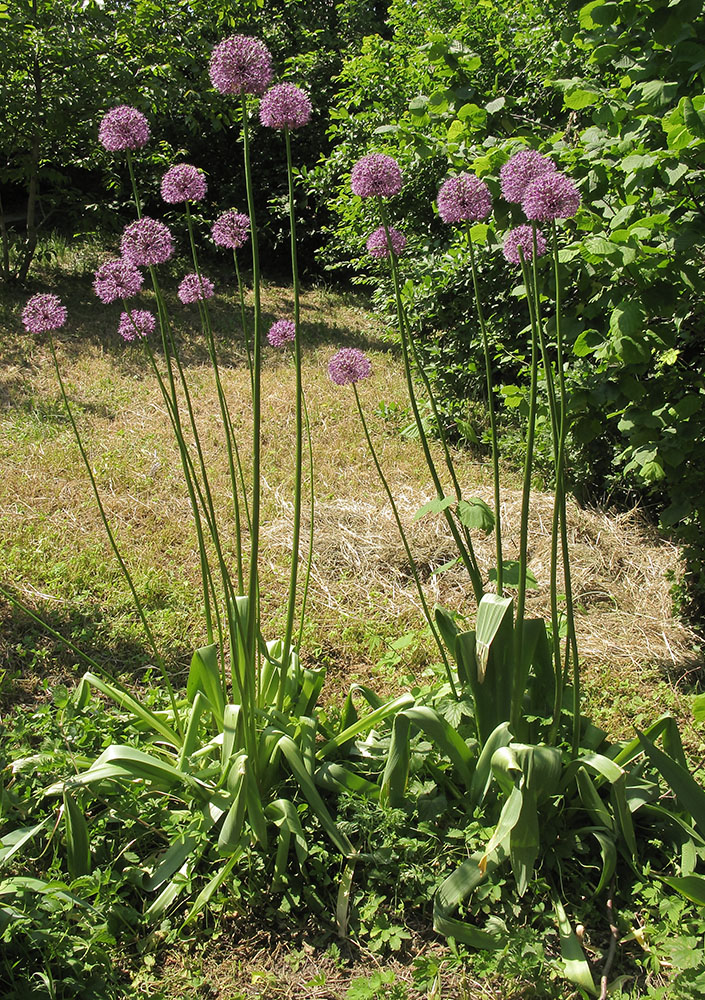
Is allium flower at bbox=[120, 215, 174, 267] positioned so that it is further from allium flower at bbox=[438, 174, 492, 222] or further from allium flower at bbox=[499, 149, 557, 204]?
allium flower at bbox=[499, 149, 557, 204]

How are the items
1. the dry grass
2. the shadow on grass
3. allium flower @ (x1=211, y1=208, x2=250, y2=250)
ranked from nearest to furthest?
allium flower @ (x1=211, y1=208, x2=250, y2=250)
the shadow on grass
the dry grass

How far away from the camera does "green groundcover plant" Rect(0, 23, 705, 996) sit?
1785 millimetres

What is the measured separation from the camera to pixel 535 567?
3.62m

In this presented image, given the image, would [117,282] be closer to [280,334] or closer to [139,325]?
[139,325]

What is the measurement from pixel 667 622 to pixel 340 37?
35.2 feet

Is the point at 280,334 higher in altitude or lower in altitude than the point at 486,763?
higher

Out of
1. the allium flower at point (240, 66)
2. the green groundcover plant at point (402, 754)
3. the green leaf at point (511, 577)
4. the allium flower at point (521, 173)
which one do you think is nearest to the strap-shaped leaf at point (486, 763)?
the green groundcover plant at point (402, 754)

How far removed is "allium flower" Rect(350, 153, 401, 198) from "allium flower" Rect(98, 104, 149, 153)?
0.54 meters

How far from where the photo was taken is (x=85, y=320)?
6926mm

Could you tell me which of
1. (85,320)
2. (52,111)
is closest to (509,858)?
(85,320)

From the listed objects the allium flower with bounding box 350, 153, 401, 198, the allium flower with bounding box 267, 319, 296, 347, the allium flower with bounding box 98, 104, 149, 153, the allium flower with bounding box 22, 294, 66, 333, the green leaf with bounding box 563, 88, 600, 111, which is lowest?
the allium flower with bounding box 267, 319, 296, 347

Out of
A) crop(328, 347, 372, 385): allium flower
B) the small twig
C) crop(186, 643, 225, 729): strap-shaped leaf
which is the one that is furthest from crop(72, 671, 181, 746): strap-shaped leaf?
the small twig

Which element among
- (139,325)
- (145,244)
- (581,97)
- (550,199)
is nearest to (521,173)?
(550,199)

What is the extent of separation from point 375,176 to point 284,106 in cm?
27
